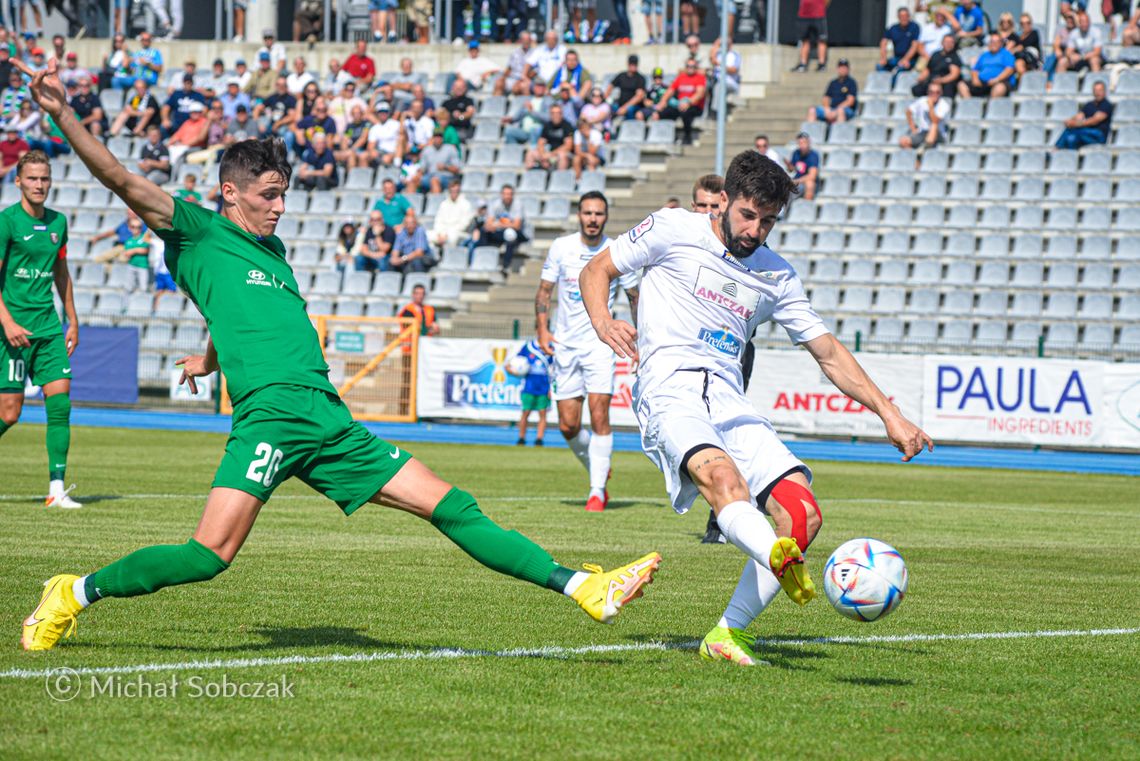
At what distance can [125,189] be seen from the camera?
6.09m

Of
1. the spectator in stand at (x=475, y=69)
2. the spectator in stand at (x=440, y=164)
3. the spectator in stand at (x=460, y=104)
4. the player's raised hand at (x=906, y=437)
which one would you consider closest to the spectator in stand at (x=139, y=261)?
the spectator in stand at (x=440, y=164)

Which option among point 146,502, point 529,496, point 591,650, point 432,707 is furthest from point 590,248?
point 432,707

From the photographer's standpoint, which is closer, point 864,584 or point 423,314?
point 864,584

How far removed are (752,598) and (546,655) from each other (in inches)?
34.4

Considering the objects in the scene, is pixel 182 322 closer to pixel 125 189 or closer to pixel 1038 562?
pixel 1038 562

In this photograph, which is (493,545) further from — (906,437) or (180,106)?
(180,106)

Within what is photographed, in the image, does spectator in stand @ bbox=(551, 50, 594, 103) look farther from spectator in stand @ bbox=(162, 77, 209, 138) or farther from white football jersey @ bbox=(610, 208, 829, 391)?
white football jersey @ bbox=(610, 208, 829, 391)

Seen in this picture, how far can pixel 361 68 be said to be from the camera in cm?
3588

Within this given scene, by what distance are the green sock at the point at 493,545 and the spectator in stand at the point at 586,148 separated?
25.6 m

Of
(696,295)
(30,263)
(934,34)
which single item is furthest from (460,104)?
(696,295)

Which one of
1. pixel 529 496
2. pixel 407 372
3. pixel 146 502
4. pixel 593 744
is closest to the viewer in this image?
pixel 593 744

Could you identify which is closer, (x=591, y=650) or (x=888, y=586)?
(x=888, y=586)

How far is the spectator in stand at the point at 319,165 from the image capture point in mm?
33625

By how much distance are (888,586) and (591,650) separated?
1284mm
